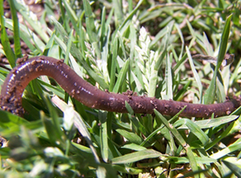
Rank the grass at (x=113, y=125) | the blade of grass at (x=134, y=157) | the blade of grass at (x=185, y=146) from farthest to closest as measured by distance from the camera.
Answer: the blade of grass at (x=185, y=146) → the blade of grass at (x=134, y=157) → the grass at (x=113, y=125)

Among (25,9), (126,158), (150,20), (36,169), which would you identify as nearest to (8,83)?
(36,169)

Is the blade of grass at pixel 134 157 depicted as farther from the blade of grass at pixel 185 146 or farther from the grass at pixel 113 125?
the blade of grass at pixel 185 146

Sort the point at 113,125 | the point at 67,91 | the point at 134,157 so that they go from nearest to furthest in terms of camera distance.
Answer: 1. the point at 134,157
2. the point at 67,91
3. the point at 113,125

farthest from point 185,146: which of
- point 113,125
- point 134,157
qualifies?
point 113,125

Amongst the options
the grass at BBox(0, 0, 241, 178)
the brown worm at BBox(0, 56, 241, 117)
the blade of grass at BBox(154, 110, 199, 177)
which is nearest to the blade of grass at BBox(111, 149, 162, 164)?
the grass at BBox(0, 0, 241, 178)

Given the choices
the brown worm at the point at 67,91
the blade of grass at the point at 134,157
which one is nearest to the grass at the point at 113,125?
the blade of grass at the point at 134,157

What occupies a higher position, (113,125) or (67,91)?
(67,91)

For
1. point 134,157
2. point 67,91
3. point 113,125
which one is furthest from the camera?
point 113,125

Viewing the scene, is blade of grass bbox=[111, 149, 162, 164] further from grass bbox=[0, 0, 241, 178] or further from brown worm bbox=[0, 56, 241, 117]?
brown worm bbox=[0, 56, 241, 117]

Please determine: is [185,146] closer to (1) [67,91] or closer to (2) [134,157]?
(2) [134,157]

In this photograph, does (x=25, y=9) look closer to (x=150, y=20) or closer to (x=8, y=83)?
(x=8, y=83)
